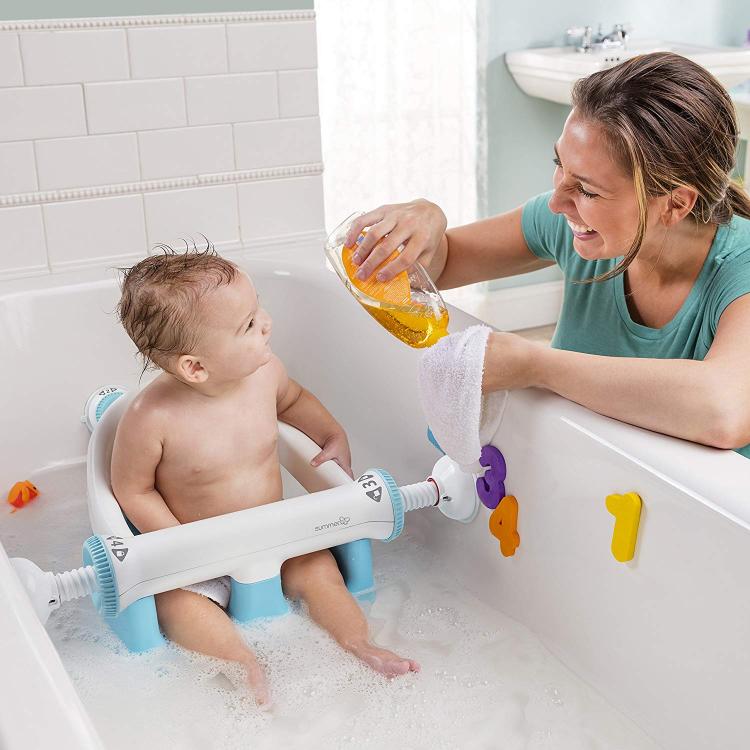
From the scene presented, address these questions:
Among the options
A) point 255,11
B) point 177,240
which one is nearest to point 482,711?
point 177,240

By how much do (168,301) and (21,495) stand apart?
57 cm

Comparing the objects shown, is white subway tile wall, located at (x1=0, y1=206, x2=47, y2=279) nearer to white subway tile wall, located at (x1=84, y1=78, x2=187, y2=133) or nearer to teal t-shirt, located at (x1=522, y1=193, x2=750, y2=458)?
white subway tile wall, located at (x1=84, y1=78, x2=187, y2=133)

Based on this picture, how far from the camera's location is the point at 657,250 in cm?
127

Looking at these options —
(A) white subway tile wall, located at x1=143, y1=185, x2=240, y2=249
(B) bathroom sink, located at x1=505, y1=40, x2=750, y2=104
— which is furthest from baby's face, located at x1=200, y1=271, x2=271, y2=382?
(B) bathroom sink, located at x1=505, y1=40, x2=750, y2=104

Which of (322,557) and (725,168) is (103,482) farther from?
(725,168)

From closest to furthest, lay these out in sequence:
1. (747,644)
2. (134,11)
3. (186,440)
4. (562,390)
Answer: (747,644) → (562,390) → (186,440) → (134,11)

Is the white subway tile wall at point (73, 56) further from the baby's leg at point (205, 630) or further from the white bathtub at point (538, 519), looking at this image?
the baby's leg at point (205, 630)

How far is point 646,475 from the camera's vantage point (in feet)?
3.52

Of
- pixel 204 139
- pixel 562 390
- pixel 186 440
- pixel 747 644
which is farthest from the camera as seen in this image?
pixel 204 139

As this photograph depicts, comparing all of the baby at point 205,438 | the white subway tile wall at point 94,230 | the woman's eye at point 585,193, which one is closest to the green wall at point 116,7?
the white subway tile wall at point 94,230

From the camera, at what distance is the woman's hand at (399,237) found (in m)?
1.33

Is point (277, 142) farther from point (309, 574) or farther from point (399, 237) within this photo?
point (309, 574)

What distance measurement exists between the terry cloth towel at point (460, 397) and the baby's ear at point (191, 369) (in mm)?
315

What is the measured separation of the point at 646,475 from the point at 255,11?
124cm
